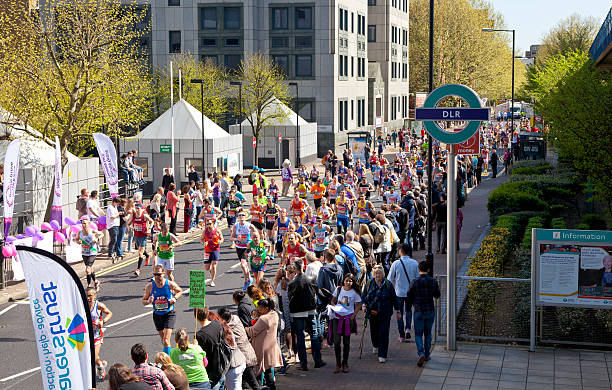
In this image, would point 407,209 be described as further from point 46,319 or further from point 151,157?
point 151,157

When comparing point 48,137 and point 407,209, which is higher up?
point 48,137

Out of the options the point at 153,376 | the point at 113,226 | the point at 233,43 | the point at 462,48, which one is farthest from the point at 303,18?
the point at 153,376

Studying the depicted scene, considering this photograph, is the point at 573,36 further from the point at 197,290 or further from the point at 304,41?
the point at 197,290

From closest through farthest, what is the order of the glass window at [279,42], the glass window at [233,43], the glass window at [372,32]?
the glass window at [233,43], the glass window at [279,42], the glass window at [372,32]

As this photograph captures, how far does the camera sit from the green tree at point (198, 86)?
186ft

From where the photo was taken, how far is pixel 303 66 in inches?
2581

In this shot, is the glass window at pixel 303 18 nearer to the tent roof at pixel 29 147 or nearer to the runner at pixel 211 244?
the tent roof at pixel 29 147

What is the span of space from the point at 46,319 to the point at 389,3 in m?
82.9

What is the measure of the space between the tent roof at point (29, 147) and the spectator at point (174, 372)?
59.6ft

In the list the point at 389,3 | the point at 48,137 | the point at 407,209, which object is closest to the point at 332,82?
the point at 389,3

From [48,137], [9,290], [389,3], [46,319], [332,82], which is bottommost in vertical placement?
[9,290]

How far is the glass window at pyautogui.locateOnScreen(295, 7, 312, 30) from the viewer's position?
212ft

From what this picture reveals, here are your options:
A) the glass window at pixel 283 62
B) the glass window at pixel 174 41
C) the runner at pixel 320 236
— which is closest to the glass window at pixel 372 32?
the glass window at pixel 283 62

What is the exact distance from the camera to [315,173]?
35750 mm
